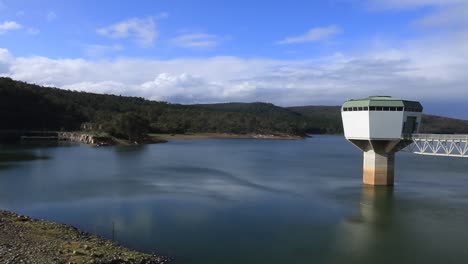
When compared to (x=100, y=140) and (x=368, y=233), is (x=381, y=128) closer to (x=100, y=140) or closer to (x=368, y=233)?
(x=368, y=233)

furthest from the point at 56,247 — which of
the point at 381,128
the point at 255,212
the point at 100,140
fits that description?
the point at 100,140

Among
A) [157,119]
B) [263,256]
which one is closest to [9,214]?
[263,256]

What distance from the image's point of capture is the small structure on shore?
42250 mm

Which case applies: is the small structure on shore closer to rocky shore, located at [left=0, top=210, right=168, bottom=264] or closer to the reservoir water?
the reservoir water

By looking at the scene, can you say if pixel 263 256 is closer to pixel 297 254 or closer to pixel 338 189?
pixel 297 254

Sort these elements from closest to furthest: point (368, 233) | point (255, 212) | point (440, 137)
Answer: point (368, 233), point (255, 212), point (440, 137)

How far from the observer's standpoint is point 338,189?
4375cm

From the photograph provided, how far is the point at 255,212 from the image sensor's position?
31516 millimetres

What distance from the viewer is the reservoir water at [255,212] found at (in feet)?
74.0

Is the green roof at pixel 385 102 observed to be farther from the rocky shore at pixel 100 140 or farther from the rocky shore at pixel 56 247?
the rocky shore at pixel 100 140

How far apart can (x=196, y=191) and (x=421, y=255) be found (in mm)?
22233

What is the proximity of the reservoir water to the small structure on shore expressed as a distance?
2.21m

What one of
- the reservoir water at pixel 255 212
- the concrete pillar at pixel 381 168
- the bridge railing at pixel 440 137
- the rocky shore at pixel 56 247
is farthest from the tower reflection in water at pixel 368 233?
the rocky shore at pixel 56 247

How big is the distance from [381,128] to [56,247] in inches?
1263
